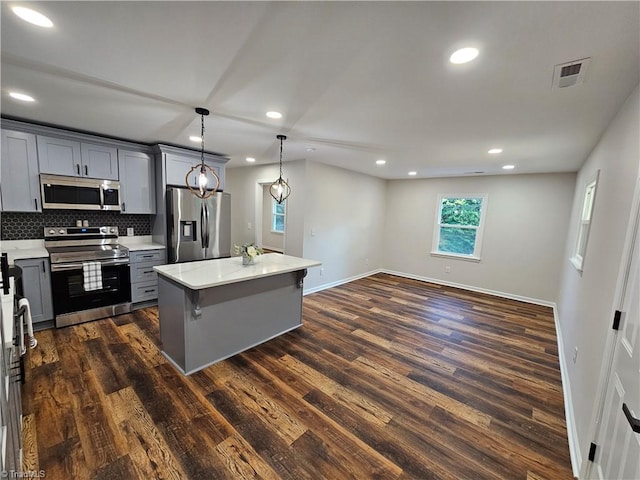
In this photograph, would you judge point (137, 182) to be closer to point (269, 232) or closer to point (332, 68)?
point (269, 232)

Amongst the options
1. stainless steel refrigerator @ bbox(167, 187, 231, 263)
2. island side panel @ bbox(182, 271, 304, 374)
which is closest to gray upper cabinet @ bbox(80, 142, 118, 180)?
stainless steel refrigerator @ bbox(167, 187, 231, 263)

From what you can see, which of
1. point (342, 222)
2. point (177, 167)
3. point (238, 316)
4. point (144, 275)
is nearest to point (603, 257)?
point (238, 316)

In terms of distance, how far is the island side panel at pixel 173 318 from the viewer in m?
2.46

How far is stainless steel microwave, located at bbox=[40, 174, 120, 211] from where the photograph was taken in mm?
3275

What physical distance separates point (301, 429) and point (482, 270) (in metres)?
5.07

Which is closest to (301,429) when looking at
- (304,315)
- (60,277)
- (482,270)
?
(304,315)

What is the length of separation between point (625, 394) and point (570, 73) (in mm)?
1747

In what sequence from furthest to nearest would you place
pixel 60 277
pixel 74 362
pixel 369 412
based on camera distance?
pixel 60 277, pixel 74 362, pixel 369 412

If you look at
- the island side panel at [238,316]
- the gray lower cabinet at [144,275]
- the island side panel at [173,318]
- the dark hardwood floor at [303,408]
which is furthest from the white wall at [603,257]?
the gray lower cabinet at [144,275]

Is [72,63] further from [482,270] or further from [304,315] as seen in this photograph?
[482,270]

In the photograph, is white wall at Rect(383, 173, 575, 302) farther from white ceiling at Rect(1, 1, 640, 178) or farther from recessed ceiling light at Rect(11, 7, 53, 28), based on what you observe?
recessed ceiling light at Rect(11, 7, 53, 28)

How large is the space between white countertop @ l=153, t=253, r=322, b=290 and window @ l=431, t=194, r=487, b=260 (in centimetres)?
393

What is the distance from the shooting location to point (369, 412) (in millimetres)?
2127

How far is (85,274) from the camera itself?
11.0 feet
